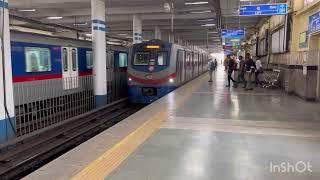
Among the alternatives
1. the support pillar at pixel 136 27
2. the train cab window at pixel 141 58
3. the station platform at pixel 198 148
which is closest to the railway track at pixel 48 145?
the station platform at pixel 198 148

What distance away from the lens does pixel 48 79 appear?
10812 millimetres

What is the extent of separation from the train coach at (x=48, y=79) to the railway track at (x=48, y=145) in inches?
24.9

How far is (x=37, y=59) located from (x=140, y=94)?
4.58 m

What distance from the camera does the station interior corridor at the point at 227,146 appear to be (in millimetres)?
3988

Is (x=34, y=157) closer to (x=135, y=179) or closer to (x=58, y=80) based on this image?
(x=135, y=179)

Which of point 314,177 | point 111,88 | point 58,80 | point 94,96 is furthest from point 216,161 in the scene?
point 111,88

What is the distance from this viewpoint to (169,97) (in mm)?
11273

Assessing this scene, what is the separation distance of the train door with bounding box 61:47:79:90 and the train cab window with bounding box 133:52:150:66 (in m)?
2.45

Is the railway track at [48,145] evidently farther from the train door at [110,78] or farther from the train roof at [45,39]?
the train door at [110,78]

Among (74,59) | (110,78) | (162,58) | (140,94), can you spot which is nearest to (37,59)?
(74,59)

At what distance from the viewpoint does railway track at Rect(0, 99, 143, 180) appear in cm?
642

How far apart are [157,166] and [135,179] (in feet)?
1.61

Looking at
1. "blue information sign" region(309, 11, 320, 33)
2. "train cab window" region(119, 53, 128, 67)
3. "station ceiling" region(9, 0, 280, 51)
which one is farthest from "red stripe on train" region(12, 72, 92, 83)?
"blue information sign" region(309, 11, 320, 33)

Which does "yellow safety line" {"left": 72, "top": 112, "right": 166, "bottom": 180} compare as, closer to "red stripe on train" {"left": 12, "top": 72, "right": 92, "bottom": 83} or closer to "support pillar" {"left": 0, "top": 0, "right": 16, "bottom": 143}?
"support pillar" {"left": 0, "top": 0, "right": 16, "bottom": 143}
